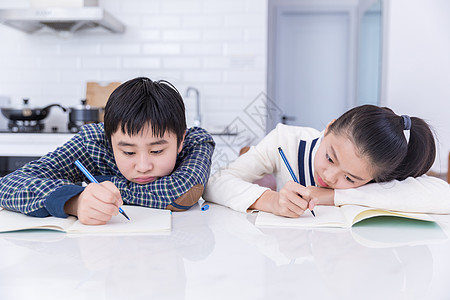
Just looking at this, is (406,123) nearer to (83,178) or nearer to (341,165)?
(341,165)

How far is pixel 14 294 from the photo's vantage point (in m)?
0.53

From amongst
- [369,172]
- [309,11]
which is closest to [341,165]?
[369,172]

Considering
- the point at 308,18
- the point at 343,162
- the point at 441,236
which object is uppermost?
the point at 308,18

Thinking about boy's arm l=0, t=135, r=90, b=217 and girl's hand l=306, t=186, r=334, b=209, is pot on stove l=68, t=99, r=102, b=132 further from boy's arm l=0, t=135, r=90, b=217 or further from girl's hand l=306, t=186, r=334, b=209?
girl's hand l=306, t=186, r=334, b=209

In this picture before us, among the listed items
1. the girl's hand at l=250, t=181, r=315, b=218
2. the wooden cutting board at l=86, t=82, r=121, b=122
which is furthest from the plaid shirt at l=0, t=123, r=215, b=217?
the wooden cutting board at l=86, t=82, r=121, b=122

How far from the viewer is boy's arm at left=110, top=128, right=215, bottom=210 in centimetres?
105

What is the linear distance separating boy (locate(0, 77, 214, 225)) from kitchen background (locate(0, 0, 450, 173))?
6.74ft

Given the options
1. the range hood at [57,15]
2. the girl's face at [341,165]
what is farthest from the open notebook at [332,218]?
the range hood at [57,15]

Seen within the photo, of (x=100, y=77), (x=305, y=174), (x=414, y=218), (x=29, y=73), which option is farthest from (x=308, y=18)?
(x=414, y=218)

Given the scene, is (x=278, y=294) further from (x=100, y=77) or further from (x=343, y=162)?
(x=100, y=77)

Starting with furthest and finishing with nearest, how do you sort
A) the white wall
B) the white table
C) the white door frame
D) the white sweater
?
the white door frame → the white wall → the white sweater → the white table

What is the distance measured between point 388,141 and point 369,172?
0.09 metres

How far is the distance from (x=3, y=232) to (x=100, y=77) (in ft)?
9.10

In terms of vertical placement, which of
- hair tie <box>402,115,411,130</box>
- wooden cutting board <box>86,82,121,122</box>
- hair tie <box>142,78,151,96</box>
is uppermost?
wooden cutting board <box>86,82,121,122</box>
